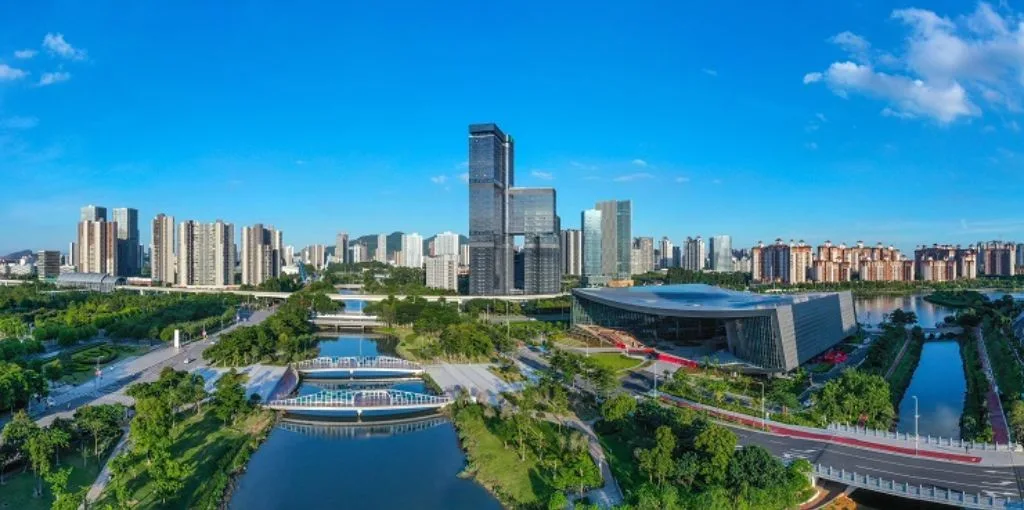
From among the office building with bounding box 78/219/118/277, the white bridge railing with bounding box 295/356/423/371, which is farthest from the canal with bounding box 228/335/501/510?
the office building with bounding box 78/219/118/277

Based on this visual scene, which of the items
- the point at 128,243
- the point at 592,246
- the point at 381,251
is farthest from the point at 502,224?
the point at 381,251

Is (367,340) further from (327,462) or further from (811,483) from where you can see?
(811,483)

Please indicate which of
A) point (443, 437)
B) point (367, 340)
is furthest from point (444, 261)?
point (443, 437)

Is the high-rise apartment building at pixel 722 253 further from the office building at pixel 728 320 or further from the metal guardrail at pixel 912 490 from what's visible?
the metal guardrail at pixel 912 490

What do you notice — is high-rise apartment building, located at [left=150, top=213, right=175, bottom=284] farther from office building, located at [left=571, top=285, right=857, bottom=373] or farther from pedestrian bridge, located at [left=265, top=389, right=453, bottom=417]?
pedestrian bridge, located at [left=265, top=389, right=453, bottom=417]

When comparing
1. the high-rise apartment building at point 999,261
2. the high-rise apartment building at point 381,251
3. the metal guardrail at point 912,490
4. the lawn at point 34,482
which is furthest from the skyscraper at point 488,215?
the high-rise apartment building at point 381,251
